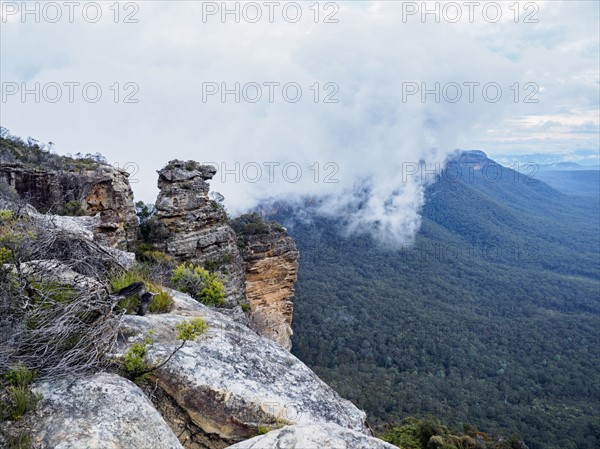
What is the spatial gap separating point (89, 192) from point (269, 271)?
8.98 metres

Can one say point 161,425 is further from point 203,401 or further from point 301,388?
point 301,388

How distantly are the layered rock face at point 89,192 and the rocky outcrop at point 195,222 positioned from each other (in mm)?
1425

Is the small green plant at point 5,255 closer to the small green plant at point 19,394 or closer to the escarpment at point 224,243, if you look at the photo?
the small green plant at point 19,394

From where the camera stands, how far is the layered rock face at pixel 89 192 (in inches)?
537

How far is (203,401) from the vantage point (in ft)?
11.8

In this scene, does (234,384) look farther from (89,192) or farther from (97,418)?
(89,192)

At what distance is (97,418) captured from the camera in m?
2.94

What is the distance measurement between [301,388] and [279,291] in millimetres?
16913

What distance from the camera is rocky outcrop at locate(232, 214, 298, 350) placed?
19.6m

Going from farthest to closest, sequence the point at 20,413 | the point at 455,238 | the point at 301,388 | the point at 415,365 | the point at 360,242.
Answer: the point at 455,238 < the point at 360,242 < the point at 415,365 < the point at 301,388 < the point at 20,413

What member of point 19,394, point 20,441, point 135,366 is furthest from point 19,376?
point 135,366

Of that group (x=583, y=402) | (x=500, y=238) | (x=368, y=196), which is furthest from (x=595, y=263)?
(x=583, y=402)

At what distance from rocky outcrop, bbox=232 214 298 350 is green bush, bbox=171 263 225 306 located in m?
11.1

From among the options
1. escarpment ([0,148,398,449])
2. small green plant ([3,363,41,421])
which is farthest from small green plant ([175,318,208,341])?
small green plant ([3,363,41,421])
